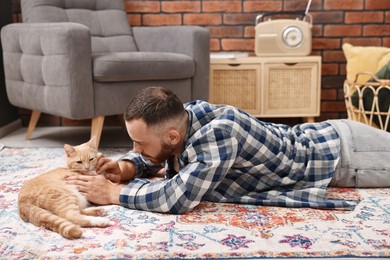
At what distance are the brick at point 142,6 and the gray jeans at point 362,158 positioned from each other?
203 centimetres

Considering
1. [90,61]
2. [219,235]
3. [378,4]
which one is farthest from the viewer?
[378,4]

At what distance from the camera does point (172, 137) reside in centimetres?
152

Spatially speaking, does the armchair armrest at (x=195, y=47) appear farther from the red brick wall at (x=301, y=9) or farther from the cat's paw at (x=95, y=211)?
the cat's paw at (x=95, y=211)

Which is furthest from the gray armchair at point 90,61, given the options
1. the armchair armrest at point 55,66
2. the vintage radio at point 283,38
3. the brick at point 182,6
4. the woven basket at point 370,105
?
the woven basket at point 370,105

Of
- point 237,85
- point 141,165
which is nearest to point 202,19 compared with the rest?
point 237,85

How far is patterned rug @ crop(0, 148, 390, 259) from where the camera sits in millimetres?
1246

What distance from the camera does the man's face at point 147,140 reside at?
4.86 ft

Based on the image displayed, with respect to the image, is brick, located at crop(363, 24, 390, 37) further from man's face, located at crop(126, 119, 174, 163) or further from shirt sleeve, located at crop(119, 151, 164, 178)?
man's face, located at crop(126, 119, 174, 163)

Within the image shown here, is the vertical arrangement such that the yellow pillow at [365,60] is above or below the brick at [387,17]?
below

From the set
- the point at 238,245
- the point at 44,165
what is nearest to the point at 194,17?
the point at 44,165

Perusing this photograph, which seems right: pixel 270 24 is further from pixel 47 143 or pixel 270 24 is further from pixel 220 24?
pixel 47 143

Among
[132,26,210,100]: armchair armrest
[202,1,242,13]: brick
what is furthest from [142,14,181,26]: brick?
[132,26,210,100]: armchair armrest

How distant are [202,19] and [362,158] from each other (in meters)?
2.03

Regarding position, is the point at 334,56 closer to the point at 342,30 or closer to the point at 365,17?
the point at 342,30
